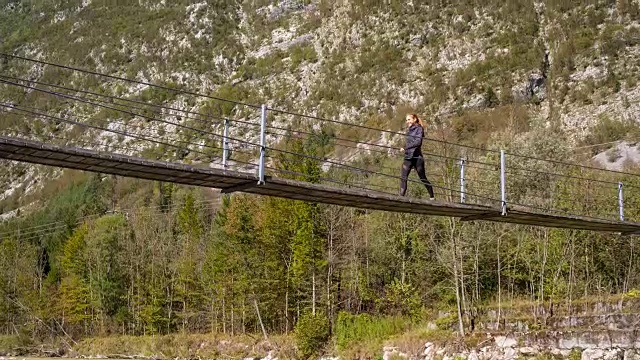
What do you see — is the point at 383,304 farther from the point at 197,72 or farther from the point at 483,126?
the point at 197,72

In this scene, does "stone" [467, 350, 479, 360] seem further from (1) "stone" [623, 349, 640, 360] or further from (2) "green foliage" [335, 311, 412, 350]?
(1) "stone" [623, 349, 640, 360]

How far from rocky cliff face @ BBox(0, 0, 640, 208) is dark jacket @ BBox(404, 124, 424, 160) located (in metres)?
28.6

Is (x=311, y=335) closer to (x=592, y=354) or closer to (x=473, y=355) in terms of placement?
(x=473, y=355)

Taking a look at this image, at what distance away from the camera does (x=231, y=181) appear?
347 inches

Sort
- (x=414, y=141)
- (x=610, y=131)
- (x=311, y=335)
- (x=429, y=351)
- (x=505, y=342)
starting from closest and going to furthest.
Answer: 1. (x=414, y=141)
2. (x=505, y=342)
3. (x=429, y=351)
4. (x=311, y=335)
5. (x=610, y=131)

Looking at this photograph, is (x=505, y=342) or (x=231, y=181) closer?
(x=231, y=181)

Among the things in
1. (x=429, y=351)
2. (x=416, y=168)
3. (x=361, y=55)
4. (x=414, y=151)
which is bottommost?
(x=429, y=351)

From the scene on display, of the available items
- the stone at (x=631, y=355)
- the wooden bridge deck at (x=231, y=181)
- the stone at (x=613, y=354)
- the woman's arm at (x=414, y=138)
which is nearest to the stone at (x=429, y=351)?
the stone at (x=613, y=354)

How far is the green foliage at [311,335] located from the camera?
2683 cm

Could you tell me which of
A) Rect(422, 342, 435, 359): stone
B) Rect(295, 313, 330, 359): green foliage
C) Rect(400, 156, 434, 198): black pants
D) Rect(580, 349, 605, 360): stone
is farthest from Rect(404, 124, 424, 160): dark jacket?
Rect(295, 313, 330, 359): green foliage

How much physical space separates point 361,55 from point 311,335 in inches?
2383

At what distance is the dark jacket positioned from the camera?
10.8 meters

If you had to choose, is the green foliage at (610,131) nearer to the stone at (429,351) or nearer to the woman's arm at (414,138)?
the stone at (429,351)

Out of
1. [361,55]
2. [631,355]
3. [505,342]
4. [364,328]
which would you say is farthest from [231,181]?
[361,55]
